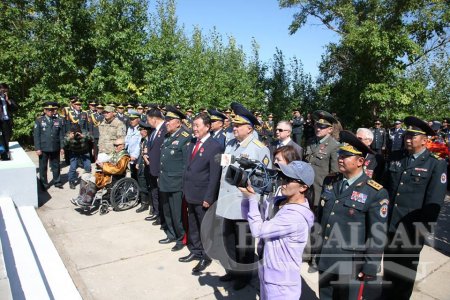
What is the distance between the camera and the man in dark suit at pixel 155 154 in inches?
213

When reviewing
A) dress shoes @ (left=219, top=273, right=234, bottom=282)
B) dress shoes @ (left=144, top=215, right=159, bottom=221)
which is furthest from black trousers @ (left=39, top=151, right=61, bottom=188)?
dress shoes @ (left=219, top=273, right=234, bottom=282)

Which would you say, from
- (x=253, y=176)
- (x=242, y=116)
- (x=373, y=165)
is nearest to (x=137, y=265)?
(x=242, y=116)

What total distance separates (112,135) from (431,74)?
19.4m

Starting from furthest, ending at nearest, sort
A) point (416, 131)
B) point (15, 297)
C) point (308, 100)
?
point (308, 100) < point (416, 131) < point (15, 297)

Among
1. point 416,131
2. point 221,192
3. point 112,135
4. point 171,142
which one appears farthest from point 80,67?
point 416,131

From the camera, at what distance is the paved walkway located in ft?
12.5

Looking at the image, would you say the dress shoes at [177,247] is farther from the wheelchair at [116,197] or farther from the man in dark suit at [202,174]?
the wheelchair at [116,197]

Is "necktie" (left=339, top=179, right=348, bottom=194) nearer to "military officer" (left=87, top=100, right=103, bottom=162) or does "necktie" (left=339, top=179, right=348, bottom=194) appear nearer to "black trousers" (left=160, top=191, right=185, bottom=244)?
"black trousers" (left=160, top=191, right=185, bottom=244)

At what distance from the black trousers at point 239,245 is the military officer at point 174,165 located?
1105 millimetres

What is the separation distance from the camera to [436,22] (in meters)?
12.5

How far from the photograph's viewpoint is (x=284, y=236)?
221 cm

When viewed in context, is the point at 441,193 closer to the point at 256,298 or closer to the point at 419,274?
the point at 419,274

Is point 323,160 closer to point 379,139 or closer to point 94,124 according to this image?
point 94,124

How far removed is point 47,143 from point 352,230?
705 centimetres
